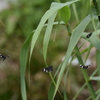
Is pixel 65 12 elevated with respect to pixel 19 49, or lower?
elevated

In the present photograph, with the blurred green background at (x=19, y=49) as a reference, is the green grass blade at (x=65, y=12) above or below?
above

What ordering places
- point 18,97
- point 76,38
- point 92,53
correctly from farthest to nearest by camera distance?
point 92,53
point 18,97
point 76,38

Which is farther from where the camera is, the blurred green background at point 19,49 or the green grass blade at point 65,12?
the blurred green background at point 19,49

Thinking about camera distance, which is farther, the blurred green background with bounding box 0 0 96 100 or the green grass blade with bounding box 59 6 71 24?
the blurred green background with bounding box 0 0 96 100

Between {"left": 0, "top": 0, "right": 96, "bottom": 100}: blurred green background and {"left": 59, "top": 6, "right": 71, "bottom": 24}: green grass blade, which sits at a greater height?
{"left": 59, "top": 6, "right": 71, "bottom": 24}: green grass blade

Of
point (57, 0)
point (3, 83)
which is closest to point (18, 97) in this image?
point (3, 83)

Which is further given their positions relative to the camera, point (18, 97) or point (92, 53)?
point (92, 53)

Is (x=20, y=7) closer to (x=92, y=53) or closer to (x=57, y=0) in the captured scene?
(x=92, y=53)

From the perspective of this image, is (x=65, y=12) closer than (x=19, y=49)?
Yes
